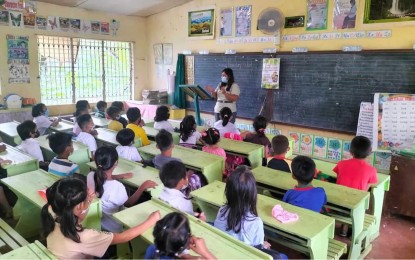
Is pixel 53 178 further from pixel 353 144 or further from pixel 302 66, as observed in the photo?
pixel 302 66

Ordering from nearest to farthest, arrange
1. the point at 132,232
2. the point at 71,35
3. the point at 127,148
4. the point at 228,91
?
1. the point at 132,232
2. the point at 127,148
3. the point at 228,91
4. the point at 71,35

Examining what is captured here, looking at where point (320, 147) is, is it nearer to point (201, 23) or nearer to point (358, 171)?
point (358, 171)

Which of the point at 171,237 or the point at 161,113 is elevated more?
the point at 161,113

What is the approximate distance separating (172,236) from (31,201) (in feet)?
3.79

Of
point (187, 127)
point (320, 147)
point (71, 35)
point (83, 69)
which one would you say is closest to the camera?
point (187, 127)

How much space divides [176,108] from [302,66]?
2594 millimetres

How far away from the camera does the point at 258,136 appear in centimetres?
348

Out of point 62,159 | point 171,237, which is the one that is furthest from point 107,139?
point 171,237

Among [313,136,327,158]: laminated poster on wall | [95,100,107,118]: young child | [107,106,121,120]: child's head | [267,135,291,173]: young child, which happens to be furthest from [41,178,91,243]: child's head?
[313,136,327,158]: laminated poster on wall

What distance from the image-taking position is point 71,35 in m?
5.95

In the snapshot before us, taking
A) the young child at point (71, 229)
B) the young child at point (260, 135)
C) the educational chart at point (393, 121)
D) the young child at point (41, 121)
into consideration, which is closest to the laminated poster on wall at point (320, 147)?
the educational chart at point (393, 121)

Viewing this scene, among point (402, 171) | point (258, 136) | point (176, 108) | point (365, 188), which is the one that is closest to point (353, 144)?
point (365, 188)

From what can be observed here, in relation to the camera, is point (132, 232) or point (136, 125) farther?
point (136, 125)

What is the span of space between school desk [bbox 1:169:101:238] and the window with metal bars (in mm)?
4016
